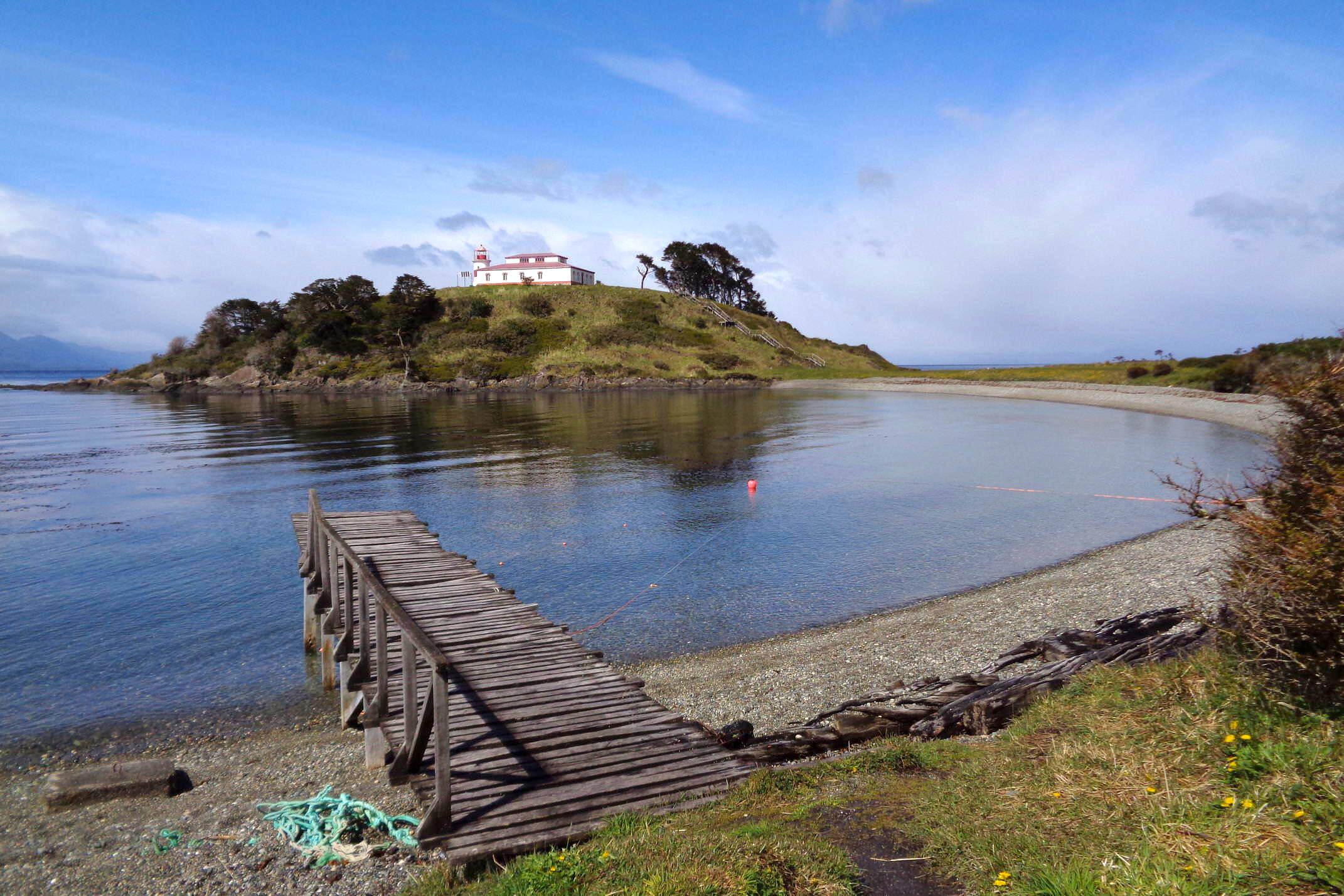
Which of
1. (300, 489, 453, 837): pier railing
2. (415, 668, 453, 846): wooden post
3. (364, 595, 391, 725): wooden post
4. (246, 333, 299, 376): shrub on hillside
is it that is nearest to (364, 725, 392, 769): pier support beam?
(300, 489, 453, 837): pier railing

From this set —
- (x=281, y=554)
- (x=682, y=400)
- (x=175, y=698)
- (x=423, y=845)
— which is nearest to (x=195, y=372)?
(x=682, y=400)

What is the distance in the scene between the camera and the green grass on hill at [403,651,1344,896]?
503 centimetres

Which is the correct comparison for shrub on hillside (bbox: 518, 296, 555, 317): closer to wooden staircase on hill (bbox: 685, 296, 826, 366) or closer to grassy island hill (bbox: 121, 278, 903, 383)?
grassy island hill (bbox: 121, 278, 903, 383)

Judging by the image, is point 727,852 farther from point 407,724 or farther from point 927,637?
point 927,637

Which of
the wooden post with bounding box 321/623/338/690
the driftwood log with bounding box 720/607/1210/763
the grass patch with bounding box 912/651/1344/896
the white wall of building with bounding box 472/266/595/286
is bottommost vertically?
the wooden post with bounding box 321/623/338/690

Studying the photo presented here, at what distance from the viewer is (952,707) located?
9.66 metres

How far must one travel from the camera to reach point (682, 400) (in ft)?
290

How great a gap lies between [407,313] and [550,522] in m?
112

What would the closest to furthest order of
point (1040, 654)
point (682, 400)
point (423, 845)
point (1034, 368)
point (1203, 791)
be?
1. point (1203, 791)
2. point (423, 845)
3. point (1040, 654)
4. point (682, 400)
5. point (1034, 368)

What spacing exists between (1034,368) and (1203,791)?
127869 millimetres

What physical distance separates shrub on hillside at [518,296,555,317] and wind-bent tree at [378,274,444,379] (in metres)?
14.5

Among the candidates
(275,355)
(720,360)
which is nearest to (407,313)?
(275,355)

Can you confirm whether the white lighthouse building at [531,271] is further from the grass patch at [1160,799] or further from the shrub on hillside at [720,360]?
the grass patch at [1160,799]

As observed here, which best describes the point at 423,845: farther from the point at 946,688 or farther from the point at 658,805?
the point at 946,688
